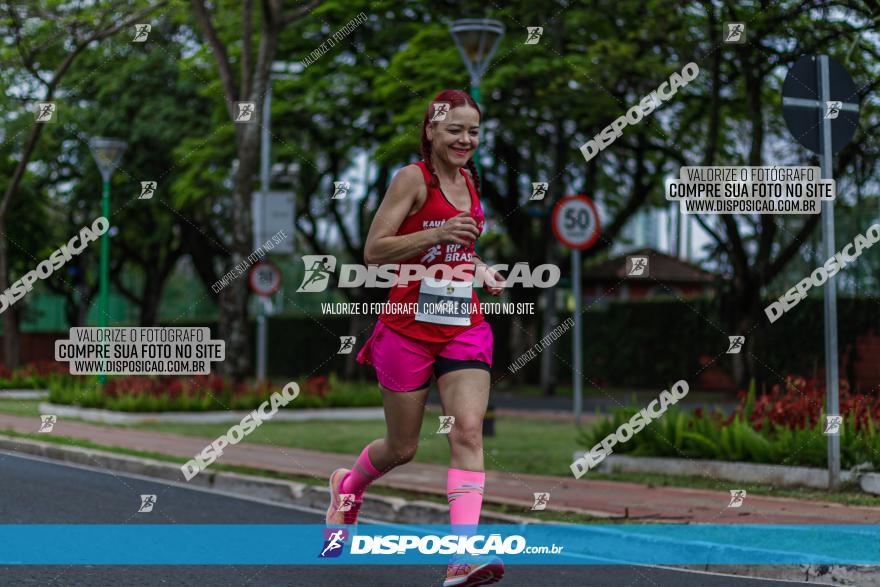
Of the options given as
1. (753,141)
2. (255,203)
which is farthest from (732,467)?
(255,203)

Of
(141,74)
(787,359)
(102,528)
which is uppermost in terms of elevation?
(141,74)

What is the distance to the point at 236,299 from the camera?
18875 mm

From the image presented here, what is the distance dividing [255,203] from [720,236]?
29.5 ft

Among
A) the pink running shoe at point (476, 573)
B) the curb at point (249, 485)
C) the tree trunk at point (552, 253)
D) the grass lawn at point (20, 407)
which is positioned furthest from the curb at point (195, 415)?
the pink running shoe at point (476, 573)

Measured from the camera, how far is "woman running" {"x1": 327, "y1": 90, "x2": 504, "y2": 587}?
16.4 ft

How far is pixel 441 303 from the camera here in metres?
5.13

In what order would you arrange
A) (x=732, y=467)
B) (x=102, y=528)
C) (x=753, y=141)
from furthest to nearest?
(x=753, y=141), (x=732, y=467), (x=102, y=528)

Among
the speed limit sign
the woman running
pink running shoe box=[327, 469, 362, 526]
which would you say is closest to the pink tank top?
the woman running

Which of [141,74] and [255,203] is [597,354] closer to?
[255,203]

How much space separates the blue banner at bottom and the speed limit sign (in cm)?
721

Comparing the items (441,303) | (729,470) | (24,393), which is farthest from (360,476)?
(24,393)

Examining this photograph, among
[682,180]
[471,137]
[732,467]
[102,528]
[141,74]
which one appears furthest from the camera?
[141,74]

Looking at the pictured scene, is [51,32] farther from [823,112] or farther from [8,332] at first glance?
[823,112]

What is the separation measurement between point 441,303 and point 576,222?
941cm
